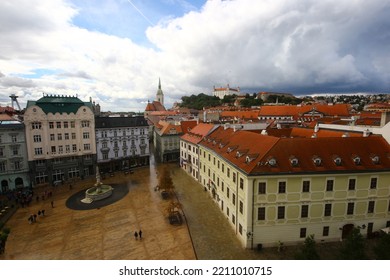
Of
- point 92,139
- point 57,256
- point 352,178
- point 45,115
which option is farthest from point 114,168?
point 352,178

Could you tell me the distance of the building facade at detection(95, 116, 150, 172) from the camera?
51.9 m

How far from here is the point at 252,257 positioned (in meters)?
22.7

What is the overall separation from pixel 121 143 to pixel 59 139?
12957 mm

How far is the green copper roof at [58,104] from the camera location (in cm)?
4503

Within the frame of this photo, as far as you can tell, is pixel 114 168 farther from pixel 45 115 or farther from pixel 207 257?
pixel 207 257

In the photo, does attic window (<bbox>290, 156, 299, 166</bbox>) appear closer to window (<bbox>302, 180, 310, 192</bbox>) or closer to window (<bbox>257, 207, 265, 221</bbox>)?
window (<bbox>302, 180, 310, 192</bbox>)

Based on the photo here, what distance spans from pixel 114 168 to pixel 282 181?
41.8m

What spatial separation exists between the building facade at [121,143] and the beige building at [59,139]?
2056 mm

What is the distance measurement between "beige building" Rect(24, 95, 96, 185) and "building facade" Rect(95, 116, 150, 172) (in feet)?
6.75

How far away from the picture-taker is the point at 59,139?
46.4 meters

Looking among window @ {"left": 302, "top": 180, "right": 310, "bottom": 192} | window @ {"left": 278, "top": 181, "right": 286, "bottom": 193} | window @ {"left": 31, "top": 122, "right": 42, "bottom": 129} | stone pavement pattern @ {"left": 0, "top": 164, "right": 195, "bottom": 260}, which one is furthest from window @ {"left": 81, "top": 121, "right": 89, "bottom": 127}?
window @ {"left": 302, "top": 180, "right": 310, "bottom": 192}

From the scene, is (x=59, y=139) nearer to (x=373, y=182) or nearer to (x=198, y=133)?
(x=198, y=133)

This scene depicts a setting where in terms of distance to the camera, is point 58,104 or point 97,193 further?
point 58,104

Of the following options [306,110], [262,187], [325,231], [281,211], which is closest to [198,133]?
[262,187]
